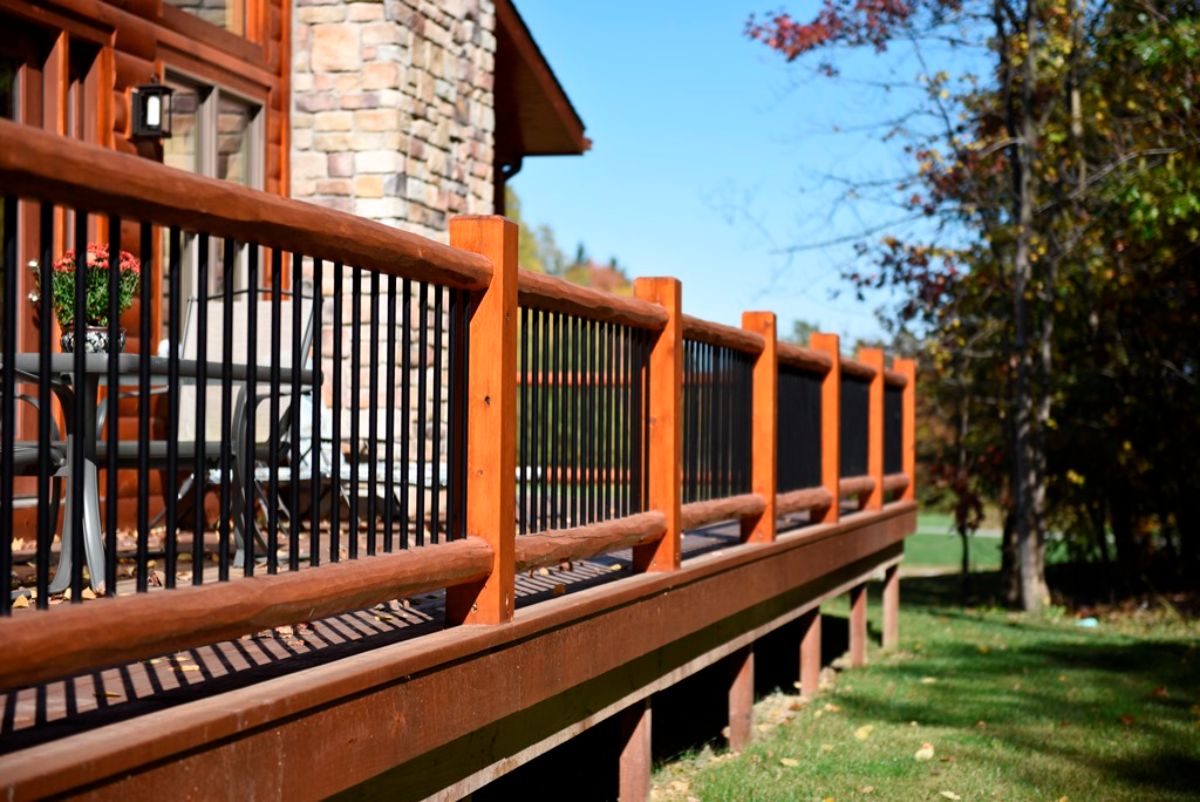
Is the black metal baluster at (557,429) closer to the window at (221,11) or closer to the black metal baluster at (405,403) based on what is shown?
the black metal baluster at (405,403)

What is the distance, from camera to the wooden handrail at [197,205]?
2211mm

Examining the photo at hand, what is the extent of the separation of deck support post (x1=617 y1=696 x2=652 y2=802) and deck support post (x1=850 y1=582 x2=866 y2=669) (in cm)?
454

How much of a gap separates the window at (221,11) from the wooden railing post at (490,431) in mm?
4627

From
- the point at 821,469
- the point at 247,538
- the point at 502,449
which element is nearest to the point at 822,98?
the point at 821,469

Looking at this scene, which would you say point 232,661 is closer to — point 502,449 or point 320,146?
point 502,449

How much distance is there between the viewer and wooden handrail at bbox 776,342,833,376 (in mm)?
7320

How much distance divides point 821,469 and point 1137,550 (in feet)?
22.4

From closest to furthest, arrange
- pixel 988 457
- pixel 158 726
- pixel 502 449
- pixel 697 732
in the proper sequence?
pixel 158 726 → pixel 502 449 → pixel 697 732 → pixel 988 457

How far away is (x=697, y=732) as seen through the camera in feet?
23.9

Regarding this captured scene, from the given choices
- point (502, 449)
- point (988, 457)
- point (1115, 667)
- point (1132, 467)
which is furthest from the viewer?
point (988, 457)

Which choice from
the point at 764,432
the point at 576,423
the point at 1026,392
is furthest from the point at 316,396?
the point at 1026,392

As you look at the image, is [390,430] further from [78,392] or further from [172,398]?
[78,392]

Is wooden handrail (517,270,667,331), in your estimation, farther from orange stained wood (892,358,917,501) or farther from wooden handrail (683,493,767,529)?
orange stained wood (892,358,917,501)

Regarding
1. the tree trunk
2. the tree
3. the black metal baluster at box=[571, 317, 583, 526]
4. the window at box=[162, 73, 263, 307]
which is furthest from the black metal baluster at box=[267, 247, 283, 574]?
the tree trunk
